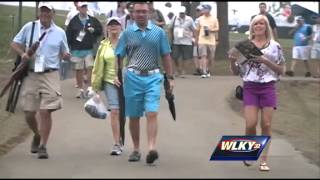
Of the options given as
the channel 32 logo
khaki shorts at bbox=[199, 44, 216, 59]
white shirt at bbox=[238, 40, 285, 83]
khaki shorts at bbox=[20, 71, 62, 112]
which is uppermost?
white shirt at bbox=[238, 40, 285, 83]

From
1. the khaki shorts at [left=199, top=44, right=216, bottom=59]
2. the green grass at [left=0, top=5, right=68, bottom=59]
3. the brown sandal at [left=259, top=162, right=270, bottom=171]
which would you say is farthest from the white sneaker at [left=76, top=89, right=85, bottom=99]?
the brown sandal at [left=259, top=162, right=270, bottom=171]

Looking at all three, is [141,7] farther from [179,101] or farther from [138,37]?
[179,101]

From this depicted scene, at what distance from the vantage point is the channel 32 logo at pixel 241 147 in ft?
26.7

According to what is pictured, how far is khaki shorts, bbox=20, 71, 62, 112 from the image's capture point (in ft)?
29.0

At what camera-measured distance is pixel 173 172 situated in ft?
26.4

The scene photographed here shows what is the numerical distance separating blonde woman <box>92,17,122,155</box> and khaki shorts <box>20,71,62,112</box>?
2.06 feet

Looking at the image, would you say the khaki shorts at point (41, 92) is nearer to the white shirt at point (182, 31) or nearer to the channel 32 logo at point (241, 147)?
the channel 32 logo at point (241, 147)

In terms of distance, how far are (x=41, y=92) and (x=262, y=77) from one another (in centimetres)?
282

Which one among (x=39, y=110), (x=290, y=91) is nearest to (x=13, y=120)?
(x=39, y=110)

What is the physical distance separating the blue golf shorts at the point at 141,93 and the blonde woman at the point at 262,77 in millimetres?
1018

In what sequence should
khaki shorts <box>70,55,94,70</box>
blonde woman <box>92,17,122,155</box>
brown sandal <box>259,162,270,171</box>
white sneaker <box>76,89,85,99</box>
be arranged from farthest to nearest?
white sneaker <box>76,89,85,99</box>
khaki shorts <box>70,55,94,70</box>
blonde woman <box>92,17,122,155</box>
brown sandal <box>259,162,270,171</box>

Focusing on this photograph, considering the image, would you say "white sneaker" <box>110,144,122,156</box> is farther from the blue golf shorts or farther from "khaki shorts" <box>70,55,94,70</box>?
"khaki shorts" <box>70,55,94,70</box>

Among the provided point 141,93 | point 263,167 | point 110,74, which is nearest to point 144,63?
point 141,93

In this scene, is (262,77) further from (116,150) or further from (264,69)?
(116,150)
